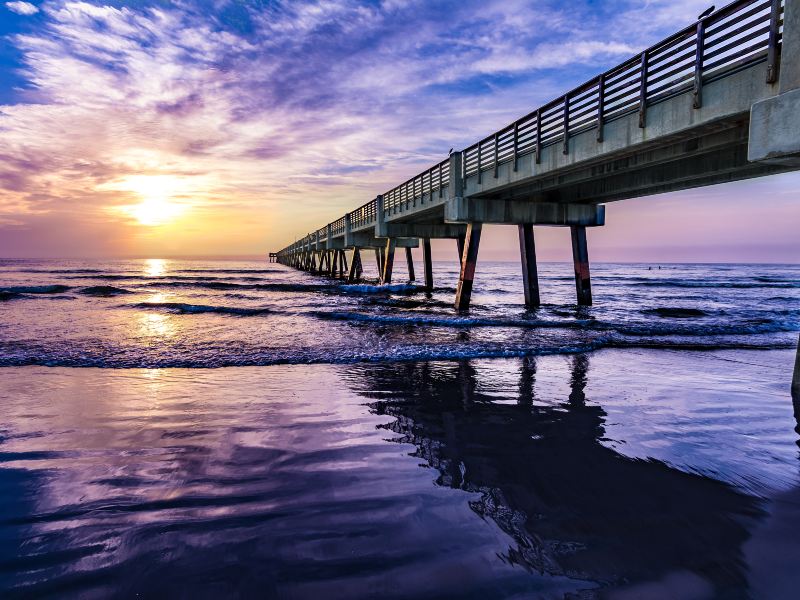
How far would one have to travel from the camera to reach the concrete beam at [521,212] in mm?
17000

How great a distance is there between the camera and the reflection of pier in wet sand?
244 centimetres

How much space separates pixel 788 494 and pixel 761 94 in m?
5.93

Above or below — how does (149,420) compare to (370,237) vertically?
below

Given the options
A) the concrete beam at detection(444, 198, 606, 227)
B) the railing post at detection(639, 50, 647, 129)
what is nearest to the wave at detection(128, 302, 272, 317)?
the concrete beam at detection(444, 198, 606, 227)

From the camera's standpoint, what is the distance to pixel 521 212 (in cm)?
1733

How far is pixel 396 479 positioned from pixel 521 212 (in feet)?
50.4

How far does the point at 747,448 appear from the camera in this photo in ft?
13.8

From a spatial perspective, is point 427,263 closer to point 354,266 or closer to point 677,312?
point 354,266

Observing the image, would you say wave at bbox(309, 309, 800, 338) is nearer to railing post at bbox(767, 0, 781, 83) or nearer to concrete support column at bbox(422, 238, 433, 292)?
railing post at bbox(767, 0, 781, 83)

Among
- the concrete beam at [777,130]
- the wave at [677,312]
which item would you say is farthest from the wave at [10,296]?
the wave at [677,312]

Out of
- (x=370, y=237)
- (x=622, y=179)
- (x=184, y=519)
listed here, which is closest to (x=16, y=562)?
(x=184, y=519)

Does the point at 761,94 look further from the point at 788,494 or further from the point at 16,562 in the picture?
the point at 16,562

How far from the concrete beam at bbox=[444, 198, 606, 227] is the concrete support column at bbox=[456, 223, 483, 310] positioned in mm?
485

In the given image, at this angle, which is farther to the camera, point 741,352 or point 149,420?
point 741,352
